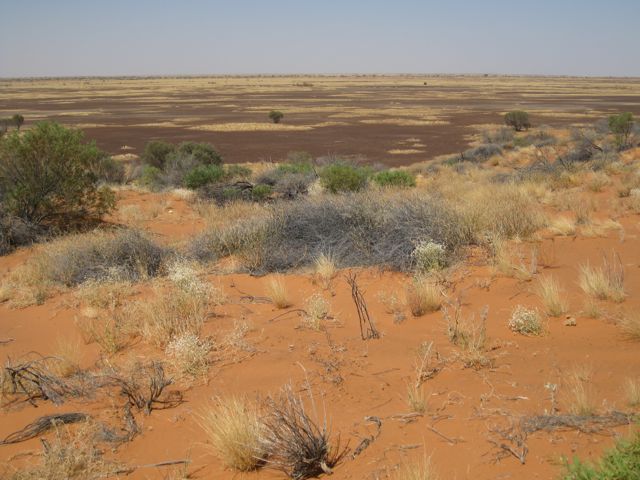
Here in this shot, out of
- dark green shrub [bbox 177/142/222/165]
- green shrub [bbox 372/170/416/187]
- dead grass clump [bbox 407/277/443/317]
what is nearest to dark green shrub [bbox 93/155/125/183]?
dark green shrub [bbox 177/142/222/165]

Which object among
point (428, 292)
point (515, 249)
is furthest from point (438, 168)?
point (428, 292)

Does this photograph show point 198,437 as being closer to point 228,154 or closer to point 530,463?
point 530,463

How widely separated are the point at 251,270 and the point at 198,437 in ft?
15.2

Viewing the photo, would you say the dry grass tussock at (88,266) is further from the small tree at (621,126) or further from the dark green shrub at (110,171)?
the small tree at (621,126)

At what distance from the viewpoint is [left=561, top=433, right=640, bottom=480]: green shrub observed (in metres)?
2.61

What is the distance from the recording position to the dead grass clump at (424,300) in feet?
20.8

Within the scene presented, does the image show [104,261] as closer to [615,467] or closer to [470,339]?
[470,339]

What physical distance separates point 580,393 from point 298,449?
2.05 meters

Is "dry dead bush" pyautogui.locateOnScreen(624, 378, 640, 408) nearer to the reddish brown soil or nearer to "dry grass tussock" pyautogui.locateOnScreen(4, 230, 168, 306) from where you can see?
the reddish brown soil

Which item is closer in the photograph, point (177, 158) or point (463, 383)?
point (463, 383)

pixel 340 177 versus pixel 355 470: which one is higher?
pixel 340 177

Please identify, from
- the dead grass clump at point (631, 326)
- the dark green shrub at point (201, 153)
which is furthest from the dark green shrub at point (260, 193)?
the dead grass clump at point (631, 326)

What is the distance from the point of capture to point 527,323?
5383 mm

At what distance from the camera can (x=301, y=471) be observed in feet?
11.3
